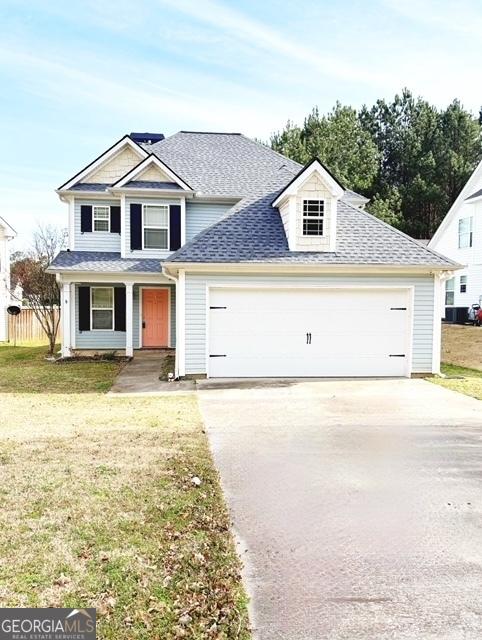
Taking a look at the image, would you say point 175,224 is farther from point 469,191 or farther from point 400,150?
point 400,150

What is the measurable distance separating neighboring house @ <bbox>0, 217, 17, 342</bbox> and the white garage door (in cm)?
1498

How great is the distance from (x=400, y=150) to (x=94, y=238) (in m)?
31.9

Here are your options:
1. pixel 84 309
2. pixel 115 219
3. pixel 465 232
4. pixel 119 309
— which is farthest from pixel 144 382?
pixel 465 232

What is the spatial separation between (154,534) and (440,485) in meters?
3.02

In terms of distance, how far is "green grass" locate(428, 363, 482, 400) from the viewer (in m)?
10.7

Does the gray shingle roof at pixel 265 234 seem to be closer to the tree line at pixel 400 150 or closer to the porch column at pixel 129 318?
the porch column at pixel 129 318

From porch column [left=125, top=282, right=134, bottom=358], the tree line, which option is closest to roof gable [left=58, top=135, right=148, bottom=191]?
porch column [left=125, top=282, right=134, bottom=358]

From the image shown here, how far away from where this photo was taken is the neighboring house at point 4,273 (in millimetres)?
22953

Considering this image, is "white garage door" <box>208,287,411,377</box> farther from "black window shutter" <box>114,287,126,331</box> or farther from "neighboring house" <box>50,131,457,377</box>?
"black window shutter" <box>114,287,126,331</box>

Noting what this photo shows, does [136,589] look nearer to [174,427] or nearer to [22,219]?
[174,427]

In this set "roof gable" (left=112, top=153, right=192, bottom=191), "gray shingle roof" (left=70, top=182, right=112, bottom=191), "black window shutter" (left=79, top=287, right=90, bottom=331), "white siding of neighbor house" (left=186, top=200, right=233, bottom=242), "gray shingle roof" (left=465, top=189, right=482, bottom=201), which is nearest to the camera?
"roof gable" (left=112, top=153, right=192, bottom=191)

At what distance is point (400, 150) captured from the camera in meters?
40.5

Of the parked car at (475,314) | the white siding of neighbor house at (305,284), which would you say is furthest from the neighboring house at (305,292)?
the parked car at (475,314)

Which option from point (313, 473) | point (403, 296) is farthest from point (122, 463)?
point (403, 296)
